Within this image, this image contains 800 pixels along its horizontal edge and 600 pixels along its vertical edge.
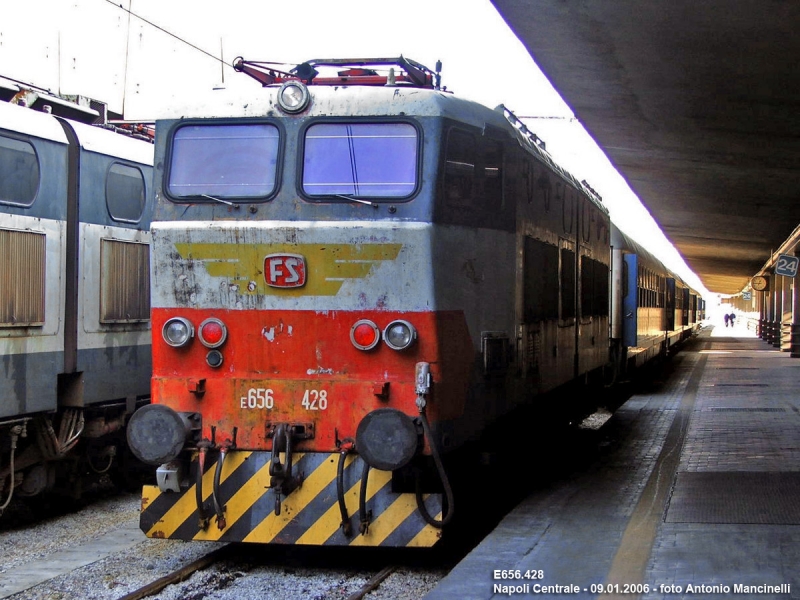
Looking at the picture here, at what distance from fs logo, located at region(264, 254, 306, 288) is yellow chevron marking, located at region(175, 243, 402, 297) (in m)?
0.03

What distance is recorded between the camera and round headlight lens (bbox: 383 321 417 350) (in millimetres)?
6480

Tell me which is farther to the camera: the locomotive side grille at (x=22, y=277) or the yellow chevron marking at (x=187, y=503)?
the locomotive side grille at (x=22, y=277)

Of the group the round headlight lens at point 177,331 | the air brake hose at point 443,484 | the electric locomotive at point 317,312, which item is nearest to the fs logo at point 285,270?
the electric locomotive at point 317,312

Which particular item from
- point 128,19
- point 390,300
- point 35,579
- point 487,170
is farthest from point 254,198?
point 128,19

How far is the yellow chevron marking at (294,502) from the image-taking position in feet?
21.6

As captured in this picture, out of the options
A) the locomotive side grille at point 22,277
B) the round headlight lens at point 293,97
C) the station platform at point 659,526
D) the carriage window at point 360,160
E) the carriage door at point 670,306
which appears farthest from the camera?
the carriage door at point 670,306

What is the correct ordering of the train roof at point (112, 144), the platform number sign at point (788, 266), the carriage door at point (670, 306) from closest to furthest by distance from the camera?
1. the train roof at point (112, 144)
2. the platform number sign at point (788, 266)
3. the carriage door at point (670, 306)

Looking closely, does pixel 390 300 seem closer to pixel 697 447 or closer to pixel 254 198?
pixel 254 198

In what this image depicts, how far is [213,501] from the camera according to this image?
6.62 metres

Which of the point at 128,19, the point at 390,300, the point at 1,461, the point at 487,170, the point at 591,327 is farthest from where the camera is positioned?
the point at 591,327

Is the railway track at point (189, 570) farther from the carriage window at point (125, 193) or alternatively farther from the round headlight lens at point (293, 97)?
the round headlight lens at point (293, 97)

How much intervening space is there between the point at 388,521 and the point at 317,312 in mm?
1463

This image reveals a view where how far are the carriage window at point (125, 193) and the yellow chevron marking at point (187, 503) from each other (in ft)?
11.9

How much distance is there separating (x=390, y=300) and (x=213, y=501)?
179 cm
